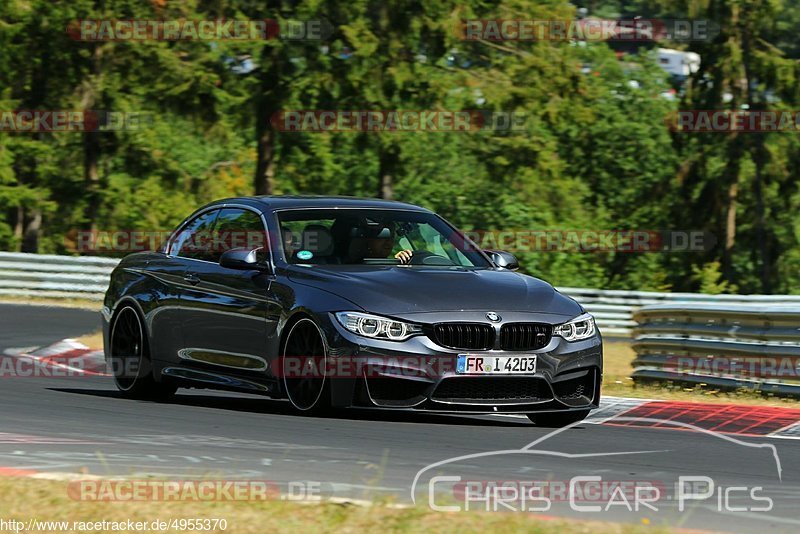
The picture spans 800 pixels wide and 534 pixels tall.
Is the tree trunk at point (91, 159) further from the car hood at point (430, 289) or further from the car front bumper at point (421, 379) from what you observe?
the car front bumper at point (421, 379)

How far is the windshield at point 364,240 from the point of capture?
10359mm

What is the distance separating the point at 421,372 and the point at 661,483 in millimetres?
2266

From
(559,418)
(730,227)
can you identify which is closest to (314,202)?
(559,418)

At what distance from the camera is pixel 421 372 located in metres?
9.23

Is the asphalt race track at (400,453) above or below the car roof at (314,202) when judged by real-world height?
below

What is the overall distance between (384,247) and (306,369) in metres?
1.21

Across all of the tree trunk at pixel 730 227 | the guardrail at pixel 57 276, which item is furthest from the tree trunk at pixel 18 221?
the guardrail at pixel 57 276

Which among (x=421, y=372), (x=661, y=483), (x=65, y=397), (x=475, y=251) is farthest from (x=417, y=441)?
(x=65, y=397)

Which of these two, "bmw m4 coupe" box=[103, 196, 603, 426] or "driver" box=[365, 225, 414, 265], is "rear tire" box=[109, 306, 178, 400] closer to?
"bmw m4 coupe" box=[103, 196, 603, 426]

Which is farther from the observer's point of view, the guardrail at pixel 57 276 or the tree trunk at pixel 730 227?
the tree trunk at pixel 730 227

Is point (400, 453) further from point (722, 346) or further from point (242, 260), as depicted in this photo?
point (722, 346)

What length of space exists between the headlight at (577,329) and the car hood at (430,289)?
0.20 ft

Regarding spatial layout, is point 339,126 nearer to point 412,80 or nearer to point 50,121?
point 412,80

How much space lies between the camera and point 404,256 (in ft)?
34.6
